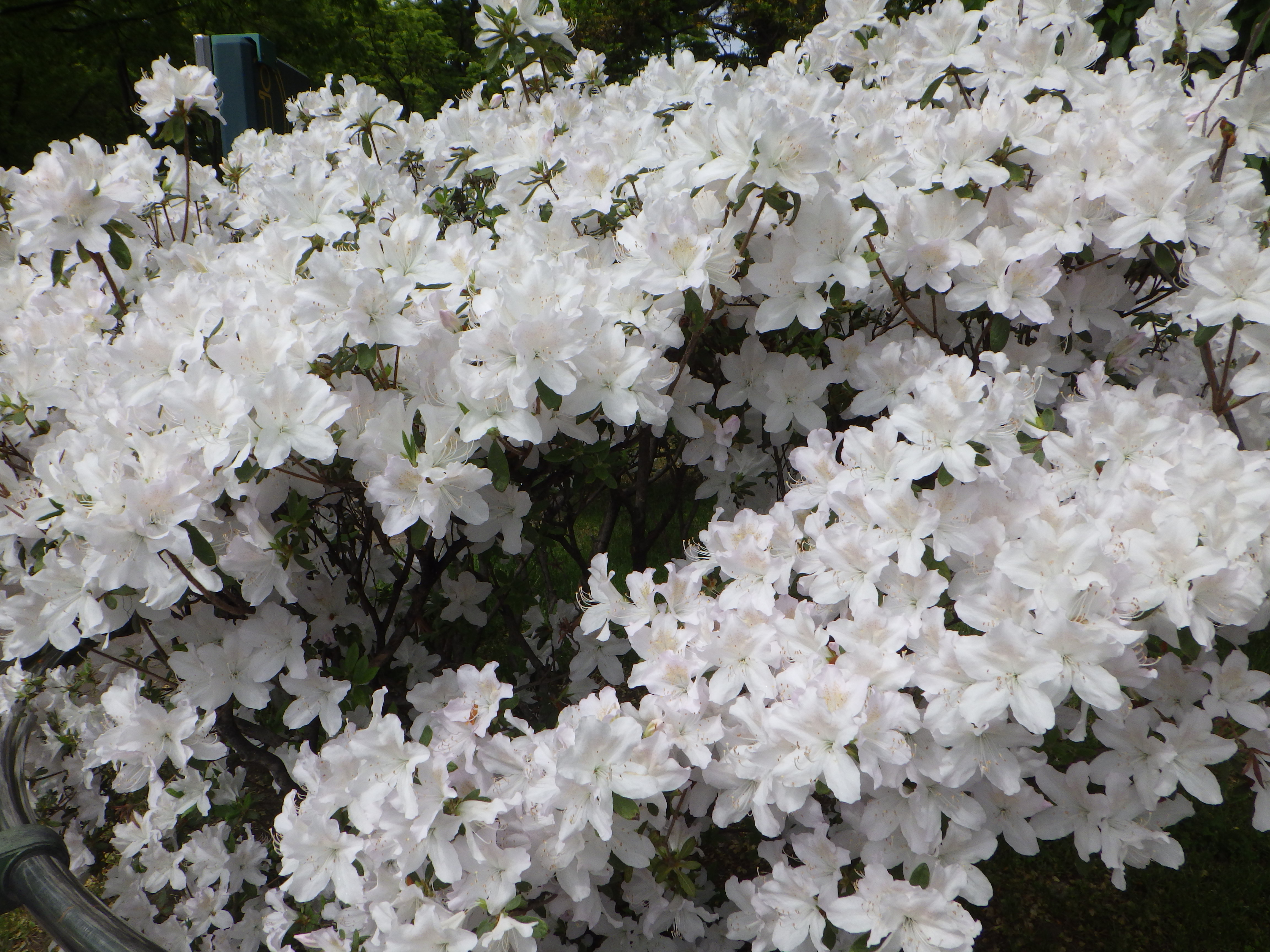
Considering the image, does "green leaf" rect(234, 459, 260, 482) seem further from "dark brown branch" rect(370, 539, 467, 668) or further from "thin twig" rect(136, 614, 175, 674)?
"dark brown branch" rect(370, 539, 467, 668)

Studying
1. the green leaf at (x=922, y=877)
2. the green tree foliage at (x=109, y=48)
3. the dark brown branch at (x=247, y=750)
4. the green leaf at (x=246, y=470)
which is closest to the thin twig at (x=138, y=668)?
the dark brown branch at (x=247, y=750)

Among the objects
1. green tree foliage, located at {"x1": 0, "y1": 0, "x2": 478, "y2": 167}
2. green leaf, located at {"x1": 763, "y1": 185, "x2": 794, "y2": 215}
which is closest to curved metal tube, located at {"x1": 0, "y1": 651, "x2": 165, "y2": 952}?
green leaf, located at {"x1": 763, "y1": 185, "x2": 794, "y2": 215}

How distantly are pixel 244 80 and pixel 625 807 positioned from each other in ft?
16.3

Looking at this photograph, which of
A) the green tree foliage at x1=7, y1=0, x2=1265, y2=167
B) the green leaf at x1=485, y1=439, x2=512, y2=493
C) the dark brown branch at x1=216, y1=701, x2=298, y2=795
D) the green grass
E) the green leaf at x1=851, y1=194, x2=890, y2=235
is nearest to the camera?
the green leaf at x1=485, y1=439, x2=512, y2=493

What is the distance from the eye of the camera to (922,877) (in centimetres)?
142

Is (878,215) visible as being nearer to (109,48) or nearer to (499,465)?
(499,465)

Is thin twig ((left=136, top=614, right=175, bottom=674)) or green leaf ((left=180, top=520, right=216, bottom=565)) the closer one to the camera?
green leaf ((left=180, top=520, right=216, bottom=565))

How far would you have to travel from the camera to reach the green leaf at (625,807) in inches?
56.0

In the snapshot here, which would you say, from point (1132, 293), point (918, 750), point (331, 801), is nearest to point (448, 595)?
point (331, 801)

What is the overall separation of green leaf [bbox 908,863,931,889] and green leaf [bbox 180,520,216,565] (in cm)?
130

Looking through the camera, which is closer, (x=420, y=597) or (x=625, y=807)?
(x=625, y=807)

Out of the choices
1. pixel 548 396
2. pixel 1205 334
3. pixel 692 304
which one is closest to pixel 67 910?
pixel 548 396

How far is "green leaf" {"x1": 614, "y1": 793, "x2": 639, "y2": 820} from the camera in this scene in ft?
4.67

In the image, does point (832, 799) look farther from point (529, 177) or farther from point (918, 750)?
point (529, 177)
